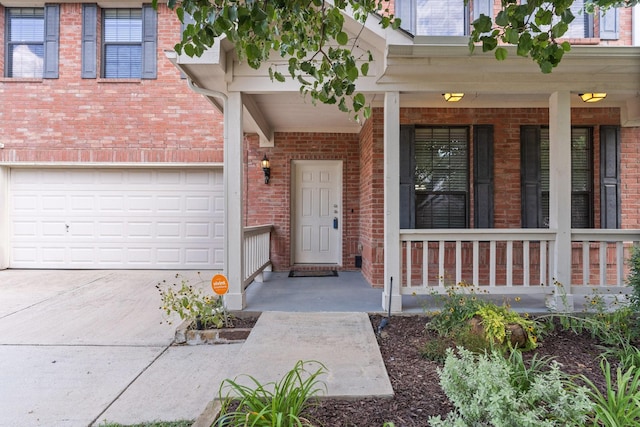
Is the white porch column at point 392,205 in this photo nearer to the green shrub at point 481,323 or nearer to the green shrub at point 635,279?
the green shrub at point 481,323

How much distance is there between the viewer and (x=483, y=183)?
5.35 metres

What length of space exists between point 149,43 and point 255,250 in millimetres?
5306

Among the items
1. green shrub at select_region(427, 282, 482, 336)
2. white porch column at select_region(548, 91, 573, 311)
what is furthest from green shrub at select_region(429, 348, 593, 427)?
white porch column at select_region(548, 91, 573, 311)

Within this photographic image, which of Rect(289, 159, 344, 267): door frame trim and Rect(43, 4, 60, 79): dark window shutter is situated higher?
Rect(43, 4, 60, 79): dark window shutter

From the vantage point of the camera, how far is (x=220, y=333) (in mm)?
3705

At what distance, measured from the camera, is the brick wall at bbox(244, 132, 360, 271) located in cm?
688

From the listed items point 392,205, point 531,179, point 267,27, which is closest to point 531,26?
point 267,27

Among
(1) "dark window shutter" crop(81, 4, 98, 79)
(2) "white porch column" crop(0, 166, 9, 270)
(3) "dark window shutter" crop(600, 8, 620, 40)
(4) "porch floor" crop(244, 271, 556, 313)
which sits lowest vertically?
(4) "porch floor" crop(244, 271, 556, 313)

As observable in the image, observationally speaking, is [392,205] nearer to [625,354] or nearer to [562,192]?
[562,192]

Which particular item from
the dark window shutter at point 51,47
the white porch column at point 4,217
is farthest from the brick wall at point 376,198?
the white porch column at point 4,217

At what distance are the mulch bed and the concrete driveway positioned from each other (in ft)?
3.42

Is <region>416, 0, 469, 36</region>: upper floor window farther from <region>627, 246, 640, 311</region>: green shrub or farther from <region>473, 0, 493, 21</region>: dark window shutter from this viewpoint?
<region>627, 246, 640, 311</region>: green shrub

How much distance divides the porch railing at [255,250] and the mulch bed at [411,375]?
195 centimetres

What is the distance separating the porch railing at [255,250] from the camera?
486 cm
